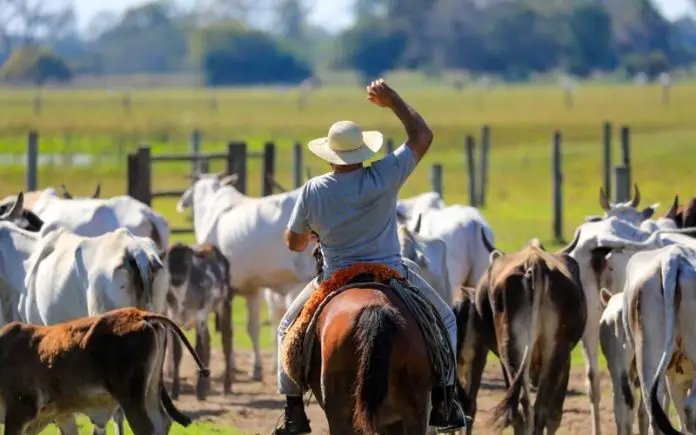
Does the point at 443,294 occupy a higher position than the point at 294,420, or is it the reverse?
the point at 443,294

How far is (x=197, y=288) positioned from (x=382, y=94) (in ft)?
22.4

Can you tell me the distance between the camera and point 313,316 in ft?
33.0

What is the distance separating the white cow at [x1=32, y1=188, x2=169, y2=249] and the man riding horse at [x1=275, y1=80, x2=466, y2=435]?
715 centimetres

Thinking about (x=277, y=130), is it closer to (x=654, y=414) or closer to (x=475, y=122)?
(x=475, y=122)

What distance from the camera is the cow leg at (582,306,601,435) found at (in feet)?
45.3

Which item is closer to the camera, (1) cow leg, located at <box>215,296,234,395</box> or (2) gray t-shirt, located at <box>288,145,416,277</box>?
(2) gray t-shirt, located at <box>288,145,416,277</box>

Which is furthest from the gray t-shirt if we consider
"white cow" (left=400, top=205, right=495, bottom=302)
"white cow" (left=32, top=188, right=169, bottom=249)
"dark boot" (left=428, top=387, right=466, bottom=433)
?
"white cow" (left=32, top=188, right=169, bottom=249)

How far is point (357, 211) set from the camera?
33.4 ft

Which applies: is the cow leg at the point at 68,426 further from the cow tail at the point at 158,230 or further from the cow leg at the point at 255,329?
the cow leg at the point at 255,329

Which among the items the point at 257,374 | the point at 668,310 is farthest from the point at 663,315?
the point at 257,374

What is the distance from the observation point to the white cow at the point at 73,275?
1305 centimetres

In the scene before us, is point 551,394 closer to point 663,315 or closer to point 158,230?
point 663,315

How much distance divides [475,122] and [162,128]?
14.2 meters

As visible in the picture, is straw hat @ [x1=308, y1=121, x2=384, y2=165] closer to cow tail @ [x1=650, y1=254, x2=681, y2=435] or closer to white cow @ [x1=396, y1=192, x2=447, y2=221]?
cow tail @ [x1=650, y1=254, x2=681, y2=435]
